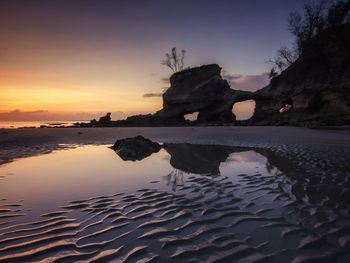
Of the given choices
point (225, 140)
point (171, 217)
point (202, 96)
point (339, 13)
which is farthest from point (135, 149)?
point (202, 96)

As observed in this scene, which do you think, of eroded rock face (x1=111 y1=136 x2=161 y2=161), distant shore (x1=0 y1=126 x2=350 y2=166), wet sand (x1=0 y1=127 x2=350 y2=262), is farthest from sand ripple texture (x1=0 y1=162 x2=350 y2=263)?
distant shore (x1=0 y1=126 x2=350 y2=166)

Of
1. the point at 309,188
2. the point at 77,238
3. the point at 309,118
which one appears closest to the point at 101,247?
the point at 77,238

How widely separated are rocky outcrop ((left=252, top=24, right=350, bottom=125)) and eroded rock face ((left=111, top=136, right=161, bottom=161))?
91.0 ft

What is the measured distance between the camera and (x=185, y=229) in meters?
4.64

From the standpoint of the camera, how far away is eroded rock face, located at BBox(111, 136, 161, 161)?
13502 millimetres

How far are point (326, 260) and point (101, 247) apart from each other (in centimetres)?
284

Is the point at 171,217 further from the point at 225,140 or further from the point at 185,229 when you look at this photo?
the point at 225,140

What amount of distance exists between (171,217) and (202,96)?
63.2m

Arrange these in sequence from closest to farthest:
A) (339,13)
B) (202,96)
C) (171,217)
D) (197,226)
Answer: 1. (197,226)
2. (171,217)
3. (339,13)
4. (202,96)

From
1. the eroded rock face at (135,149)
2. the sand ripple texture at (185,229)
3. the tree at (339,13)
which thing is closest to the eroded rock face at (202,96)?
the tree at (339,13)

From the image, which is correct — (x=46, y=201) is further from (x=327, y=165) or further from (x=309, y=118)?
(x=309, y=118)

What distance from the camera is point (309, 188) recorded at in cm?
710

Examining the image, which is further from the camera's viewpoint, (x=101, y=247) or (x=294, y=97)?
(x=294, y=97)

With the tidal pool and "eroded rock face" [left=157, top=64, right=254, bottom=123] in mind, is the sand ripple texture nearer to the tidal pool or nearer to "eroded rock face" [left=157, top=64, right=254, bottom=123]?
the tidal pool
